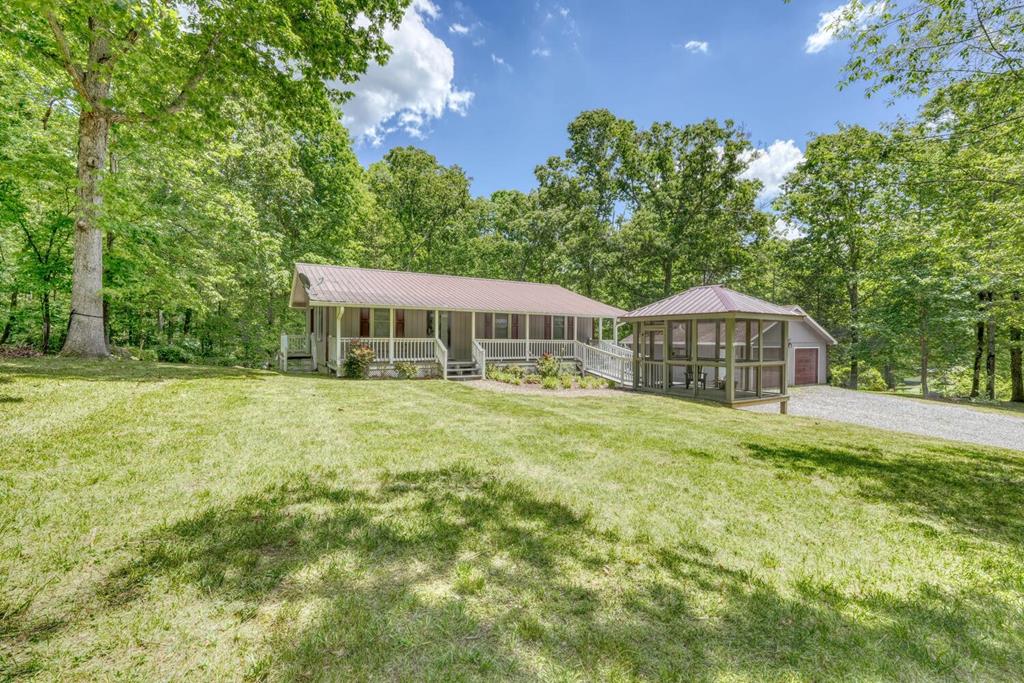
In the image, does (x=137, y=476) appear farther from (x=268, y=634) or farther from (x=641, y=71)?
(x=641, y=71)

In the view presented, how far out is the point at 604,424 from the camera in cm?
828

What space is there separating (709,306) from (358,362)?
11.5 meters

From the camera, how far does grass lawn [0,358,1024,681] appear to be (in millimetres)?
2182

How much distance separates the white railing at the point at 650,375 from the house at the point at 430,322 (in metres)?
1.22

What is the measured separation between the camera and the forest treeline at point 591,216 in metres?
7.12

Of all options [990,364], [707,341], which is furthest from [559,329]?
[990,364]

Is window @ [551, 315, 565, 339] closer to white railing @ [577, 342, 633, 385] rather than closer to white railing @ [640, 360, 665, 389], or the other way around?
white railing @ [577, 342, 633, 385]

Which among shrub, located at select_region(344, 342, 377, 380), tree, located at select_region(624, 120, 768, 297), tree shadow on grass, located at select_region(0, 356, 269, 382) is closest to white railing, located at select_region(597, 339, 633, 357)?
tree, located at select_region(624, 120, 768, 297)

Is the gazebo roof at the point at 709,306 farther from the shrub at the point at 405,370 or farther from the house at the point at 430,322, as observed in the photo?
the shrub at the point at 405,370

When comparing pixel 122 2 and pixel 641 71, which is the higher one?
pixel 641 71

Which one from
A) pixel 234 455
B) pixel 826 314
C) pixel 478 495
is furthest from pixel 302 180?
pixel 826 314

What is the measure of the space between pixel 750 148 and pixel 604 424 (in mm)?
24904

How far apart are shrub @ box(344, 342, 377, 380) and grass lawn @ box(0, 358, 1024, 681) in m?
7.48

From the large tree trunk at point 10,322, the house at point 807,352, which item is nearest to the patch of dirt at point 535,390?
the house at point 807,352
